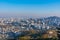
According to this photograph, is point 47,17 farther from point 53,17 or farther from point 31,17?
point 31,17

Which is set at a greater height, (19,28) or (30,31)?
(30,31)

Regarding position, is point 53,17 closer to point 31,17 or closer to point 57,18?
point 57,18

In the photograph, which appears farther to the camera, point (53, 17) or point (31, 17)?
point (31, 17)

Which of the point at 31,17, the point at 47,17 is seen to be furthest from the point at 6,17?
the point at 47,17

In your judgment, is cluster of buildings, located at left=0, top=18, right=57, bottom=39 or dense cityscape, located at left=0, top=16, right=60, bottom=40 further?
cluster of buildings, located at left=0, top=18, right=57, bottom=39

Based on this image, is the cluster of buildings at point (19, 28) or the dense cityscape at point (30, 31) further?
the cluster of buildings at point (19, 28)

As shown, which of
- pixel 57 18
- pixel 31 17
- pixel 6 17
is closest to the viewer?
pixel 57 18

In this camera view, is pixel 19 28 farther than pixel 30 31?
Yes

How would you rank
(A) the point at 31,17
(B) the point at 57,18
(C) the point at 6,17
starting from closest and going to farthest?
(B) the point at 57,18
(A) the point at 31,17
(C) the point at 6,17

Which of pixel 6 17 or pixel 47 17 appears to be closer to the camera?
pixel 47 17
